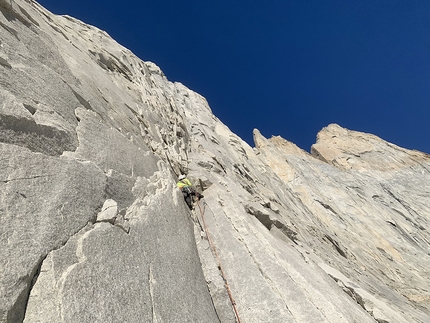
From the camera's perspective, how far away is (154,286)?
5.82 meters

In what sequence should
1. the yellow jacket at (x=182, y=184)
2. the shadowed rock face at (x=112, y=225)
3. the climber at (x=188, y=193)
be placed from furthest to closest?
the yellow jacket at (x=182, y=184)
the climber at (x=188, y=193)
the shadowed rock face at (x=112, y=225)

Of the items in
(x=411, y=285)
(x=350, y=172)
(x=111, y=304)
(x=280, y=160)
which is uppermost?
(x=350, y=172)

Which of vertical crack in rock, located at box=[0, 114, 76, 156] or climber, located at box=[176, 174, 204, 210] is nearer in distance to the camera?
vertical crack in rock, located at box=[0, 114, 76, 156]

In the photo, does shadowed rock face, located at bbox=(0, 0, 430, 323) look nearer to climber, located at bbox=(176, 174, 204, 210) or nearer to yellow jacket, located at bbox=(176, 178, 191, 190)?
climber, located at bbox=(176, 174, 204, 210)

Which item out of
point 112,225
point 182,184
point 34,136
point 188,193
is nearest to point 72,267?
point 112,225

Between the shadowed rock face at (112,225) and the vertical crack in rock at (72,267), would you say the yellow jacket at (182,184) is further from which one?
the vertical crack in rock at (72,267)

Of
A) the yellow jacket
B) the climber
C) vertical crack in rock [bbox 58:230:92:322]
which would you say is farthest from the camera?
the yellow jacket

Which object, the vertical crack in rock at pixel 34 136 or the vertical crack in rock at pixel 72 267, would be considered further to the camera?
the vertical crack in rock at pixel 34 136

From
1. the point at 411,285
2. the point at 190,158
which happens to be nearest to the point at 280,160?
the point at 411,285

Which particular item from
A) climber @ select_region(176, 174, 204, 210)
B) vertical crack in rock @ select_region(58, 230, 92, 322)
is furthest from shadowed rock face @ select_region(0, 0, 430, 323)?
climber @ select_region(176, 174, 204, 210)

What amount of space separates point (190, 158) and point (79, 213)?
11.0m

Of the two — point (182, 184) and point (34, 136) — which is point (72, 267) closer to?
point (34, 136)

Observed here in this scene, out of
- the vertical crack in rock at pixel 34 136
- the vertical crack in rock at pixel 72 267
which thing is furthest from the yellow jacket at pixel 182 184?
the vertical crack in rock at pixel 72 267

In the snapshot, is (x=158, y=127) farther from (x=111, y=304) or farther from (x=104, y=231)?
(x=111, y=304)
